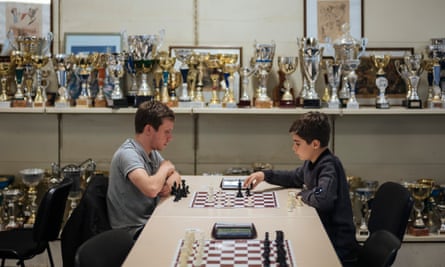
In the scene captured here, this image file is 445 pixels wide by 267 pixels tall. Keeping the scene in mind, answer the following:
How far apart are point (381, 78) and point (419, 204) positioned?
985 millimetres

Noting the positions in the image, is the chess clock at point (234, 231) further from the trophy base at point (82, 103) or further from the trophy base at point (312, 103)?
the trophy base at point (82, 103)

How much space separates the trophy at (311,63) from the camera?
444 cm

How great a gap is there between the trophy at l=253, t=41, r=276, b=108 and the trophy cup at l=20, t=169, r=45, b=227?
1.74 metres

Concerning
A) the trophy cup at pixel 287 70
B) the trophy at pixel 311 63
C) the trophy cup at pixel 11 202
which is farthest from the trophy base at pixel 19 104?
the trophy at pixel 311 63

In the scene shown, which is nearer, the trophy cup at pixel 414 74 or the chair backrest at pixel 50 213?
the chair backrest at pixel 50 213

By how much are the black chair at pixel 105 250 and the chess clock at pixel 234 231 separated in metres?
0.36

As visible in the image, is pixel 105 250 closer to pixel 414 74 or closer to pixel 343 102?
pixel 343 102

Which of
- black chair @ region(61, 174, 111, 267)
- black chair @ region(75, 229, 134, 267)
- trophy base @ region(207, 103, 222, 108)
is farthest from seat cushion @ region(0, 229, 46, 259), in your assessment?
trophy base @ region(207, 103, 222, 108)

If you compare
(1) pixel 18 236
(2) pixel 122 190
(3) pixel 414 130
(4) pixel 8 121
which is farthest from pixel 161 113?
(3) pixel 414 130

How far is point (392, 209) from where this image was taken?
315cm

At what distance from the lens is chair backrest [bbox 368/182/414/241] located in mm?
3000

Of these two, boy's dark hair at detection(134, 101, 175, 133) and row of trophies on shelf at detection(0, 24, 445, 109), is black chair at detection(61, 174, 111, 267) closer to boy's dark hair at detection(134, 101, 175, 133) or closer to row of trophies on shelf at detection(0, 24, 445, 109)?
boy's dark hair at detection(134, 101, 175, 133)

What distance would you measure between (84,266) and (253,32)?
9.81ft

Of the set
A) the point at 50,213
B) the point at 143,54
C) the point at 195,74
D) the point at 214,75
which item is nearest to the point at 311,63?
the point at 214,75
